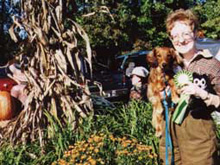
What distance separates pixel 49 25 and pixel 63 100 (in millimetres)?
906

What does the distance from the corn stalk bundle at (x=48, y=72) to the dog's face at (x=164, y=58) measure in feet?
6.78

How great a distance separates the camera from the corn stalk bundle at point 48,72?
4422 millimetres

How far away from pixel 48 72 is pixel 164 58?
7.91 feet

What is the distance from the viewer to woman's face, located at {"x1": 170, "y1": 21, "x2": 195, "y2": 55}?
2375 millimetres

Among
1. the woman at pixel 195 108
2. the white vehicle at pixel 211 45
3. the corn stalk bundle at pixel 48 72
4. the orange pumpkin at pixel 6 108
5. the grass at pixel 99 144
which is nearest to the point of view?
the woman at pixel 195 108

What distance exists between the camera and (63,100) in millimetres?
4488

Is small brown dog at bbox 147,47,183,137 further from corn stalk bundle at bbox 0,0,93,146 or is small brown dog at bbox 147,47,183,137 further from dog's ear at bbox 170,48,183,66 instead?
corn stalk bundle at bbox 0,0,93,146

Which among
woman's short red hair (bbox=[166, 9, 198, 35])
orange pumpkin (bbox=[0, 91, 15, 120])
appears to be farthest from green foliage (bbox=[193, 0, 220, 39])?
woman's short red hair (bbox=[166, 9, 198, 35])

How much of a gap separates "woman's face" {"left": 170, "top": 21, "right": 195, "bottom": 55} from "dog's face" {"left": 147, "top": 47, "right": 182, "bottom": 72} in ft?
0.17

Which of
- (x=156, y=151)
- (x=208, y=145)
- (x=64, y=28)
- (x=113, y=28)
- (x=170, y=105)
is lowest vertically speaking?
(x=156, y=151)

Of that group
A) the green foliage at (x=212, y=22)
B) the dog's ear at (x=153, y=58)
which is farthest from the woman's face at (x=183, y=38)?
the green foliage at (x=212, y=22)

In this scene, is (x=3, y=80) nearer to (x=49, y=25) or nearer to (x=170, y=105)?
(x=49, y=25)

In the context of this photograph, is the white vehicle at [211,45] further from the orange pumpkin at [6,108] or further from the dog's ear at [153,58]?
the dog's ear at [153,58]

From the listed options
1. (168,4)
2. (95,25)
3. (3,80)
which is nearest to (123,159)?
(3,80)
